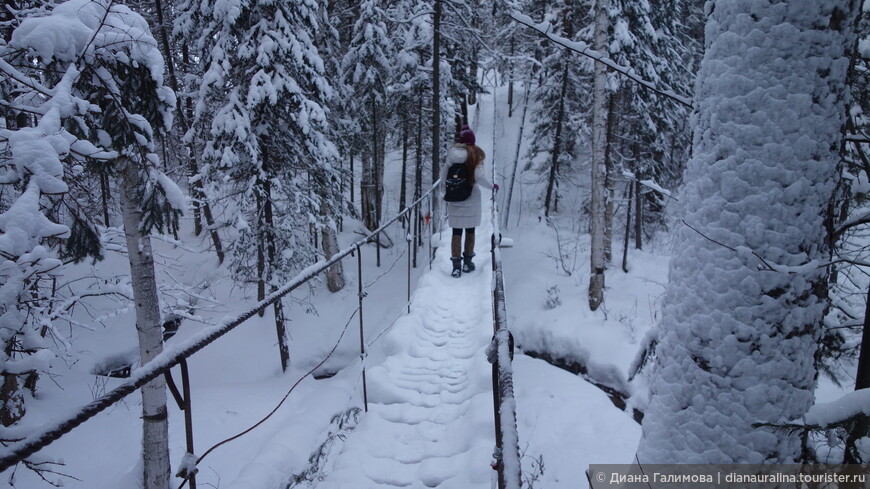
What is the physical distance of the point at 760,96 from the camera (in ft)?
3.92

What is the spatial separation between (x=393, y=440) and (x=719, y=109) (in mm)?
2935

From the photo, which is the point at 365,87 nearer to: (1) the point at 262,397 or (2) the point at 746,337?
(1) the point at 262,397

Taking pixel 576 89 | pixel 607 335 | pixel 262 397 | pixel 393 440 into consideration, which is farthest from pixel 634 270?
pixel 393 440

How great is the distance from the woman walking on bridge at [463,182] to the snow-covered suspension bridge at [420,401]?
6.12 ft

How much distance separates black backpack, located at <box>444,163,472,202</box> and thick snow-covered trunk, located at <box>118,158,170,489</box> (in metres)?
4.07

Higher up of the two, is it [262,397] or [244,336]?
[262,397]

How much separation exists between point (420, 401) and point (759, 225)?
3036 mm

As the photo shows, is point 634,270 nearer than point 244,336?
No

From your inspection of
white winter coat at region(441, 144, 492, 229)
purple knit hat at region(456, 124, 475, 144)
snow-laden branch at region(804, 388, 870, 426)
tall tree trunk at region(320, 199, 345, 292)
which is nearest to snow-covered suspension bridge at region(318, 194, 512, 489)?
white winter coat at region(441, 144, 492, 229)

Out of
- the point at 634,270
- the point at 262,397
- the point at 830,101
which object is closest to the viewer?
the point at 830,101

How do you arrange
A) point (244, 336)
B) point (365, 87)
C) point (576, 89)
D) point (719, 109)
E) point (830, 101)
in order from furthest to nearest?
point (576, 89)
point (365, 87)
point (244, 336)
point (719, 109)
point (830, 101)

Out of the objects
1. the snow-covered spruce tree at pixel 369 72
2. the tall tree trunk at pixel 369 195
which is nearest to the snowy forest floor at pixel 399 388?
the tall tree trunk at pixel 369 195

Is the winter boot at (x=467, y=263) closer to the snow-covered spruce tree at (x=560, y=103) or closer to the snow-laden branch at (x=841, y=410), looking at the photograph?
the snow-laden branch at (x=841, y=410)

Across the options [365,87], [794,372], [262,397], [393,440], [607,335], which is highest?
[365,87]
